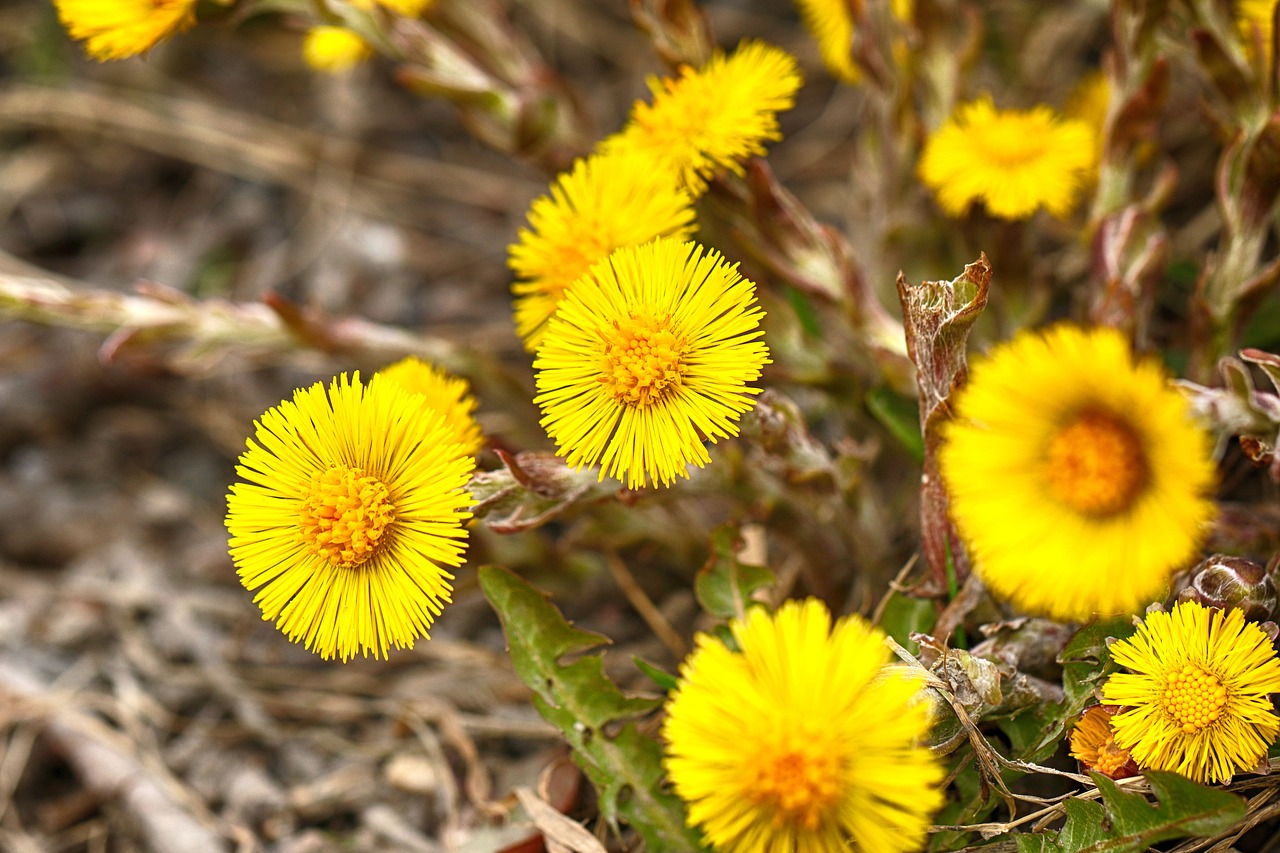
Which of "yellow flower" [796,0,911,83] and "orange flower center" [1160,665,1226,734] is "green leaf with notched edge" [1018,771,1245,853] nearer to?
"orange flower center" [1160,665,1226,734]

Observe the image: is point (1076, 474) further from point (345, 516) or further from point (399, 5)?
point (399, 5)

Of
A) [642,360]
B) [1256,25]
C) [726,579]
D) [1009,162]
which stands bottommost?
[726,579]

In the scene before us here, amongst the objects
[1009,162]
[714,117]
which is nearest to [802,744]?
[714,117]

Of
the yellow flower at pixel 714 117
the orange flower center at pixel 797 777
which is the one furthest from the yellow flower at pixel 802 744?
the yellow flower at pixel 714 117

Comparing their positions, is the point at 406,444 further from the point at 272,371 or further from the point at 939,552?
the point at 272,371

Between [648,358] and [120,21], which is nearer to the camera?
[648,358]

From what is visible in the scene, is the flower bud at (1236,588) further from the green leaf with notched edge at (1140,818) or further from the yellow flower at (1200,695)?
the green leaf with notched edge at (1140,818)

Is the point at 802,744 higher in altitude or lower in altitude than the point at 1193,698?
lower

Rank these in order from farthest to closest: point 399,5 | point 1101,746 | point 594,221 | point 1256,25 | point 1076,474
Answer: point 399,5
point 1256,25
point 594,221
point 1101,746
point 1076,474

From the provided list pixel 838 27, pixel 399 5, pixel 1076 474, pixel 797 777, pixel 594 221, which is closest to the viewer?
pixel 797 777
